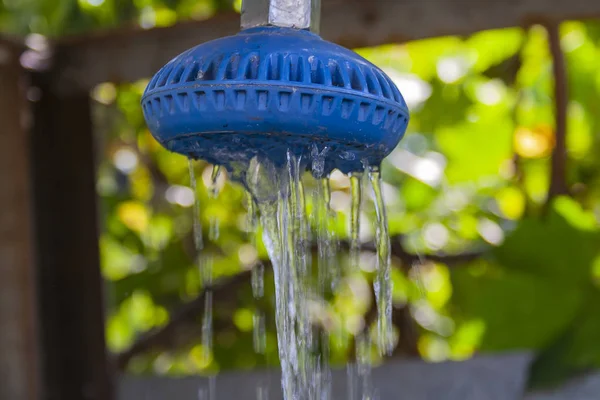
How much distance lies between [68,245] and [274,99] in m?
0.89

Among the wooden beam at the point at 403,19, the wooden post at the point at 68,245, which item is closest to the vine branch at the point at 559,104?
the wooden beam at the point at 403,19

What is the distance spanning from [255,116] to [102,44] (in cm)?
82

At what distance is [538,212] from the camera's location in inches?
64.2

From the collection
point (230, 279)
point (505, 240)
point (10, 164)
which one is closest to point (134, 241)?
point (230, 279)

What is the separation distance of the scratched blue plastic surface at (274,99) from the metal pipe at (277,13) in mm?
13

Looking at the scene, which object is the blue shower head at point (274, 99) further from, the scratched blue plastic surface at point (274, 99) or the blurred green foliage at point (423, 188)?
the blurred green foliage at point (423, 188)

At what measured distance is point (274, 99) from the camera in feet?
1.82

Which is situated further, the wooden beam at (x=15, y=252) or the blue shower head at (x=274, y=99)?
the wooden beam at (x=15, y=252)

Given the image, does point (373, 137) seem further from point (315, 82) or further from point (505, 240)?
point (505, 240)

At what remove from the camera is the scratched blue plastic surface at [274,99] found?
21.9 inches

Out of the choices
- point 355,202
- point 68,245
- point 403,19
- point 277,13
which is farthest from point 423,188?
point 277,13

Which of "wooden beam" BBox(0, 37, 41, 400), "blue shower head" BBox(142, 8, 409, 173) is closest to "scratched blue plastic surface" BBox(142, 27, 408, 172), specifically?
"blue shower head" BBox(142, 8, 409, 173)

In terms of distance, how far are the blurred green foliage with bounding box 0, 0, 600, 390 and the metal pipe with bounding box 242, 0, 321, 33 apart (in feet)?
2.94

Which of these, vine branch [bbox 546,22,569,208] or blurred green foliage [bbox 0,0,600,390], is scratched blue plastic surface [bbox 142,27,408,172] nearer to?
vine branch [bbox 546,22,569,208]
